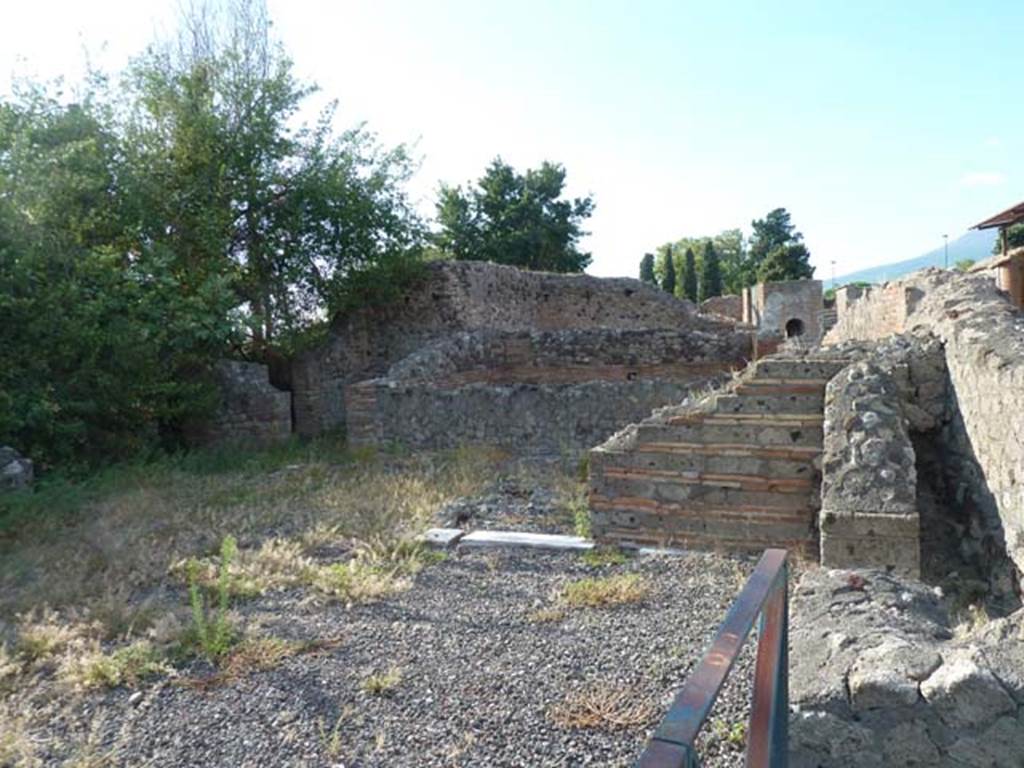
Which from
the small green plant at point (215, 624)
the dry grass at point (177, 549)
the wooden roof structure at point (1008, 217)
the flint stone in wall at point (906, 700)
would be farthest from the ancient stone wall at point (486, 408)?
the wooden roof structure at point (1008, 217)

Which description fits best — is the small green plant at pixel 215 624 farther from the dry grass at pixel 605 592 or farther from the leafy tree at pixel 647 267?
the leafy tree at pixel 647 267

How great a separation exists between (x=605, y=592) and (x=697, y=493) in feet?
4.15

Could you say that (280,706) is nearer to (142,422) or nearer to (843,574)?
(843,574)

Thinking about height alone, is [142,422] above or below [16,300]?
below

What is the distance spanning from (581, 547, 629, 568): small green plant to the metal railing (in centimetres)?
313

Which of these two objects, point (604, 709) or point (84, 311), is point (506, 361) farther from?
point (604, 709)

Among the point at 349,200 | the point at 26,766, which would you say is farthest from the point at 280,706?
the point at 349,200

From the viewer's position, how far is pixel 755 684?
1471 mm

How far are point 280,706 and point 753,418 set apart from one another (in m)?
3.45

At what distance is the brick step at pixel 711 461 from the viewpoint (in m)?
4.85

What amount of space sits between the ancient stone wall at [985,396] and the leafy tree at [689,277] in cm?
3576

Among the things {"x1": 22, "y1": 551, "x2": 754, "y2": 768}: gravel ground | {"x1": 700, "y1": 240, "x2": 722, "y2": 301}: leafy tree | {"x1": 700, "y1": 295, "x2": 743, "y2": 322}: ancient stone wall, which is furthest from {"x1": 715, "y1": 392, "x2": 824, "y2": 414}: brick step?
{"x1": 700, "y1": 240, "x2": 722, "y2": 301}: leafy tree

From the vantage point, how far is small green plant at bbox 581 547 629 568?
16.0 ft

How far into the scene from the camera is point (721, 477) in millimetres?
4992
